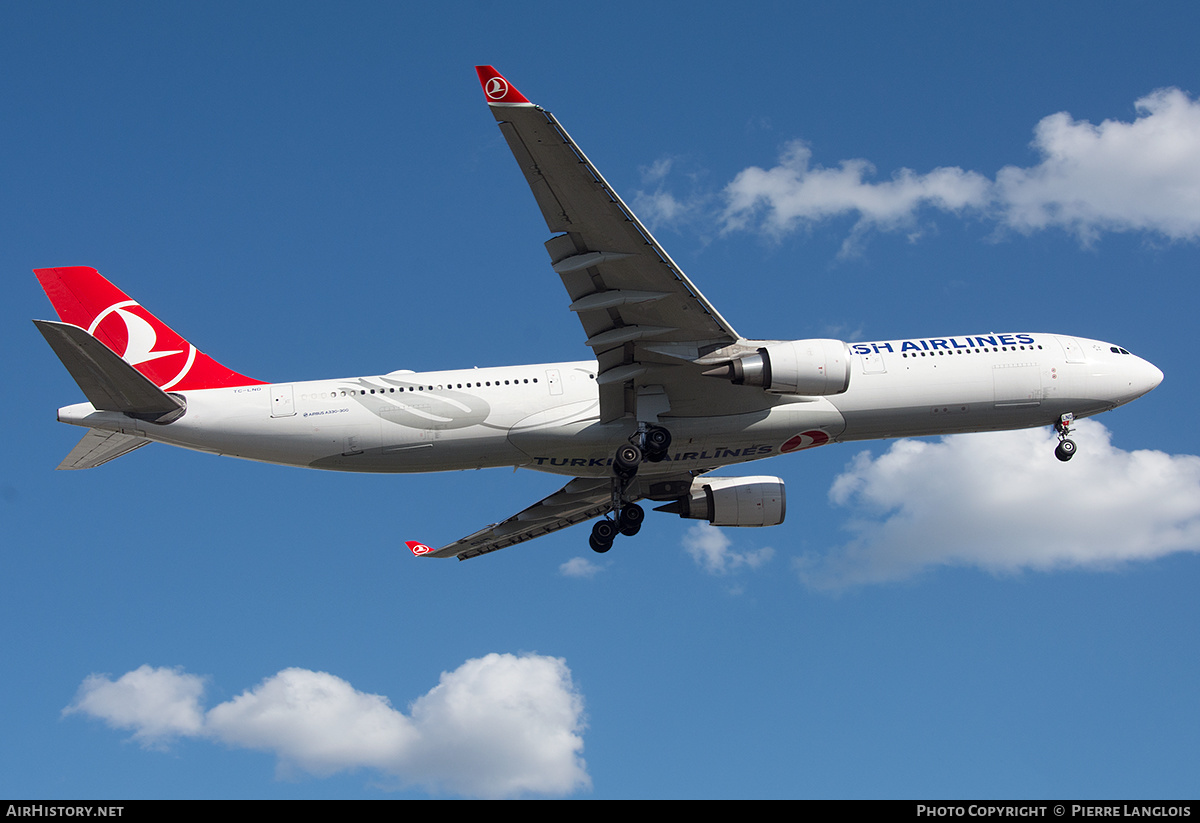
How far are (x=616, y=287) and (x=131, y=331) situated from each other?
1545cm

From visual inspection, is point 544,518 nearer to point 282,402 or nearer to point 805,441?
point 805,441

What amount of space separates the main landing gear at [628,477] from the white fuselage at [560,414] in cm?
57

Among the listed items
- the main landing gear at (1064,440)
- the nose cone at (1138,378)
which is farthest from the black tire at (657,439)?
the nose cone at (1138,378)

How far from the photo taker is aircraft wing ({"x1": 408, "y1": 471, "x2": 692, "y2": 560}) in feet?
116

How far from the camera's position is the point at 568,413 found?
30094 millimetres

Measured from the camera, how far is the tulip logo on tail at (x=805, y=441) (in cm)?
3059

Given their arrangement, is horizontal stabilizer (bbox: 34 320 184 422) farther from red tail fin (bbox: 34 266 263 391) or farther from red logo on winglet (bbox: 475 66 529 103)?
red logo on winglet (bbox: 475 66 529 103)

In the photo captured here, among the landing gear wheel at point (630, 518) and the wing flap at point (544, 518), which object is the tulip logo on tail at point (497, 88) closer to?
the landing gear wheel at point (630, 518)

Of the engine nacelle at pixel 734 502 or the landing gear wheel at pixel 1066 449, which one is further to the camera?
the engine nacelle at pixel 734 502

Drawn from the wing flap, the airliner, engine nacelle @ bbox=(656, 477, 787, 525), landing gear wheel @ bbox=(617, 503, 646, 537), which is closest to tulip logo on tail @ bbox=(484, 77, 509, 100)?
the airliner

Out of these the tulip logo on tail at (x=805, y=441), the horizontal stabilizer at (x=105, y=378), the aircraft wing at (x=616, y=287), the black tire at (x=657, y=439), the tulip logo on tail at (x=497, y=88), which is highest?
the tulip logo on tail at (x=497, y=88)

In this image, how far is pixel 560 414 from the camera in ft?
98.5

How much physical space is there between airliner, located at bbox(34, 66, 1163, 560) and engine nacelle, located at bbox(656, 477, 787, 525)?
11.0 ft
